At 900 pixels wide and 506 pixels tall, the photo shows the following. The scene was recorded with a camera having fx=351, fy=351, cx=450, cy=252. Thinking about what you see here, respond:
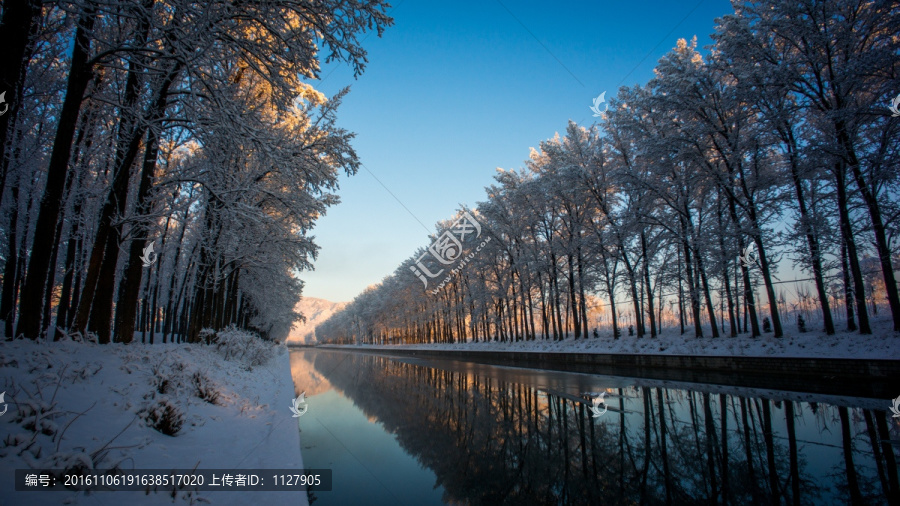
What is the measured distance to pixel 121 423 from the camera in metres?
3.92

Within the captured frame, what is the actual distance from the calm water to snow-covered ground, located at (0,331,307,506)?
3.03ft

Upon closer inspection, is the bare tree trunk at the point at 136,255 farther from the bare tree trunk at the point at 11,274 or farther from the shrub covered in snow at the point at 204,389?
the shrub covered in snow at the point at 204,389

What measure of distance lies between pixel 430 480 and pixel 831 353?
14280 millimetres

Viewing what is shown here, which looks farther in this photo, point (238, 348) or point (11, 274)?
point (238, 348)

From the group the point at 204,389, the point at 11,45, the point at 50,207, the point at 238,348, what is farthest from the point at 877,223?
the point at 238,348

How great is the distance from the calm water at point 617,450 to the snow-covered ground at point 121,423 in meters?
0.92

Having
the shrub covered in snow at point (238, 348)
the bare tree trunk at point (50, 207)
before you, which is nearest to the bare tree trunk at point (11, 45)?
the bare tree trunk at point (50, 207)

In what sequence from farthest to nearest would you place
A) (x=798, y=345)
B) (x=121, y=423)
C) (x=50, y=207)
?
(x=798, y=345) < (x=50, y=207) < (x=121, y=423)

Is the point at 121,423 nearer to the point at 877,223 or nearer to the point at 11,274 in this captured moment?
the point at 11,274

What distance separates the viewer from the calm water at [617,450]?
3.79 m

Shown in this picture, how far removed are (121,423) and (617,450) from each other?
620 cm

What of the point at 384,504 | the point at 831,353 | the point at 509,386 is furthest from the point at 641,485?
the point at 831,353

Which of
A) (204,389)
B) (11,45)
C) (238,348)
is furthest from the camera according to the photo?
(238,348)

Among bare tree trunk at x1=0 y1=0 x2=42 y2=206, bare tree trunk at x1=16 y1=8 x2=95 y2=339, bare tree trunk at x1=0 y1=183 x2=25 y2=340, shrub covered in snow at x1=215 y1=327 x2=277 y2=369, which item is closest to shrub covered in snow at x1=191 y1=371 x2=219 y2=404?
bare tree trunk at x1=16 y1=8 x2=95 y2=339
